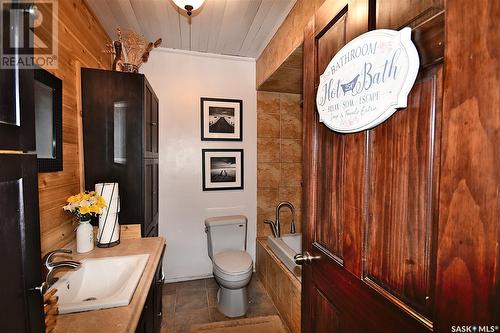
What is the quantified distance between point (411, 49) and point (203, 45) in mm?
2223

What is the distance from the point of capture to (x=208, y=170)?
2.64 meters

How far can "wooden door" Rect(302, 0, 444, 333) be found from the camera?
63 cm

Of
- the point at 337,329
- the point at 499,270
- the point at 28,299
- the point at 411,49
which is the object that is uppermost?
the point at 411,49

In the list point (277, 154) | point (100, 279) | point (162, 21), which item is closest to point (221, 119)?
point (277, 154)

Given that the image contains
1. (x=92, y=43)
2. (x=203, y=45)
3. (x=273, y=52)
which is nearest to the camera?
(x=92, y=43)

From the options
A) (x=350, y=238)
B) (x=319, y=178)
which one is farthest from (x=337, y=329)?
(x=319, y=178)

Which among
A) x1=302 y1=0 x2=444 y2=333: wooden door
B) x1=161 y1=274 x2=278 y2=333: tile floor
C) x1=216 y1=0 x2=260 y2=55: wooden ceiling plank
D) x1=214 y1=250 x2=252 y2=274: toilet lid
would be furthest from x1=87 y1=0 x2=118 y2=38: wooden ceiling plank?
x1=161 y1=274 x2=278 y2=333: tile floor

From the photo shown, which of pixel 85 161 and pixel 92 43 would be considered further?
pixel 92 43

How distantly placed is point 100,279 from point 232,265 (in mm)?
1101

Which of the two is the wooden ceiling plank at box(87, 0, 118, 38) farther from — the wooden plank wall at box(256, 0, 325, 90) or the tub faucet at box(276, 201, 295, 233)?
the tub faucet at box(276, 201, 295, 233)

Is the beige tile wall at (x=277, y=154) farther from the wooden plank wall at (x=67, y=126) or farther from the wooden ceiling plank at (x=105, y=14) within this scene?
the wooden plank wall at (x=67, y=126)

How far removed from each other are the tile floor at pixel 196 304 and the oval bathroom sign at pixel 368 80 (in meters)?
1.97

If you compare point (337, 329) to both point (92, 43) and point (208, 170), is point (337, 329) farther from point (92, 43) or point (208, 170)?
point (92, 43)

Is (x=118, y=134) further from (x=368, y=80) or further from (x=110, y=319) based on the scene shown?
(x=368, y=80)
